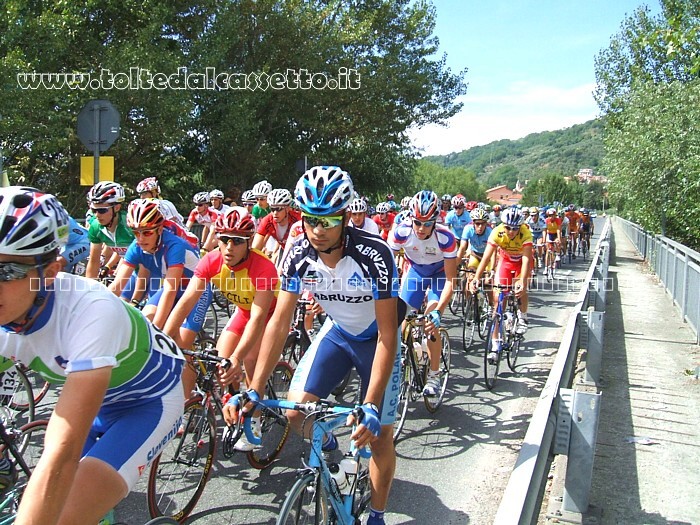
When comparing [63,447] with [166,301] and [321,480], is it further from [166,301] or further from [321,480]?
[166,301]

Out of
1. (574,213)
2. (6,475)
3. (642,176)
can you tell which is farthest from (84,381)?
(574,213)

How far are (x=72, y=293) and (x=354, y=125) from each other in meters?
24.1

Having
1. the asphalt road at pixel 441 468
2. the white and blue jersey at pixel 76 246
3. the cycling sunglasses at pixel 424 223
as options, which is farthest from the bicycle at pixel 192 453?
the cycling sunglasses at pixel 424 223

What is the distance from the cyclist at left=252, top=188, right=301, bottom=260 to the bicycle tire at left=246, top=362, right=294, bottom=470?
391cm

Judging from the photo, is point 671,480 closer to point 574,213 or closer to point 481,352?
point 481,352

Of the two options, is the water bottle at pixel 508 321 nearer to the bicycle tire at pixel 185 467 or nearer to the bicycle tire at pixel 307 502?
the bicycle tire at pixel 185 467

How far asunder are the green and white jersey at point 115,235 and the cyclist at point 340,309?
3408 millimetres

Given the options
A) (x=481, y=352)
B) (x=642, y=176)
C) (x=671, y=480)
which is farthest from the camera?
(x=642, y=176)

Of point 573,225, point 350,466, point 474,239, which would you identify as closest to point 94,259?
point 350,466

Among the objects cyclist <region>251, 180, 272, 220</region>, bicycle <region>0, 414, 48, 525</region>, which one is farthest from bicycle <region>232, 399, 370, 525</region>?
cyclist <region>251, 180, 272, 220</region>

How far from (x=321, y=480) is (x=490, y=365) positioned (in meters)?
5.25

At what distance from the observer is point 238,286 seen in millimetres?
5078

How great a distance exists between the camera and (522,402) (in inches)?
268

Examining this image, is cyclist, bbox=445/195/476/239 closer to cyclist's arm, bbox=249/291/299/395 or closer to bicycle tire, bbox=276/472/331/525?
cyclist's arm, bbox=249/291/299/395
